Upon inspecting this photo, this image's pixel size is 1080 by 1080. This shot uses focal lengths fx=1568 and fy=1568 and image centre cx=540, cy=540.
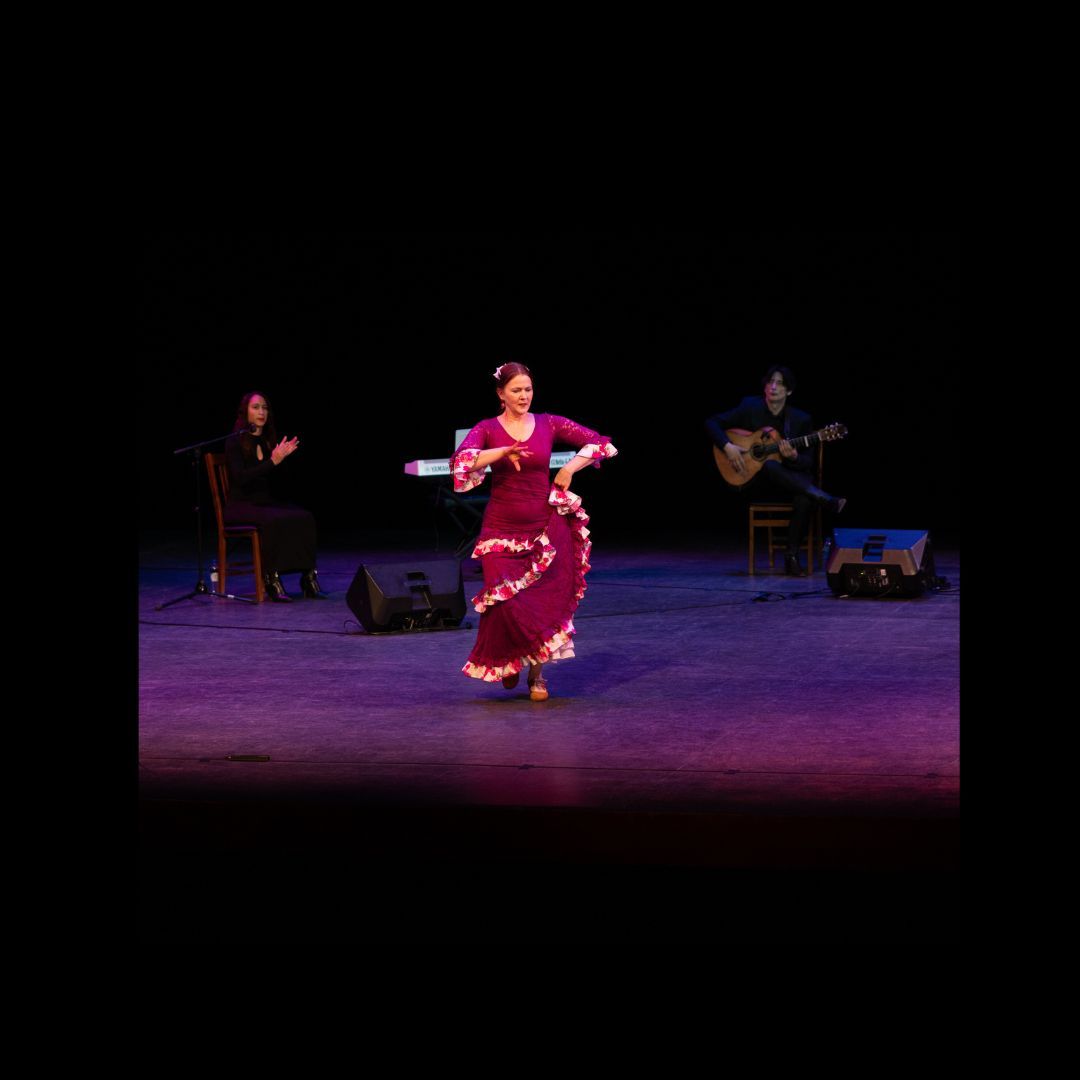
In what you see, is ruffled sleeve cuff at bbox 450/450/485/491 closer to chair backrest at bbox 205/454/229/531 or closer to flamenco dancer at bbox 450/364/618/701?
flamenco dancer at bbox 450/364/618/701

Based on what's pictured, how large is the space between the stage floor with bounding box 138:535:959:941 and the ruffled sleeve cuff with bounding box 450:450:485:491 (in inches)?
31.8

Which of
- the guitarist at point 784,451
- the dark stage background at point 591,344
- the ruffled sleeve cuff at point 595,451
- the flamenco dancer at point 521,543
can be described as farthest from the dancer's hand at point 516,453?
the dark stage background at point 591,344

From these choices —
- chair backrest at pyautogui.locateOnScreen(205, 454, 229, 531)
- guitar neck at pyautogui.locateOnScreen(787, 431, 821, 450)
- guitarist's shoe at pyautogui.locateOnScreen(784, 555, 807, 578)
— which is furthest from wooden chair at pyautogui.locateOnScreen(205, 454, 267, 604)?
guitar neck at pyautogui.locateOnScreen(787, 431, 821, 450)

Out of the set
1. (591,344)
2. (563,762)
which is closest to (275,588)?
(563,762)

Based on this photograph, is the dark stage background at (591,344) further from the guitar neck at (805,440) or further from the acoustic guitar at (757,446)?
the guitar neck at (805,440)

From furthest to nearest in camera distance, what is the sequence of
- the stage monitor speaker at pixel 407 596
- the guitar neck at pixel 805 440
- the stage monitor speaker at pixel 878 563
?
the guitar neck at pixel 805 440, the stage monitor speaker at pixel 878 563, the stage monitor speaker at pixel 407 596

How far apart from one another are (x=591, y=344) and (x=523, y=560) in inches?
271

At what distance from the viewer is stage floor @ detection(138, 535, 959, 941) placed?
405 cm

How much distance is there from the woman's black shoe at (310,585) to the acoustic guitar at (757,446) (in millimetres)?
2697

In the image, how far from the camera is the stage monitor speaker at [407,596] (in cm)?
732

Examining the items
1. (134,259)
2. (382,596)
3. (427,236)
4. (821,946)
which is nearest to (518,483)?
(382,596)

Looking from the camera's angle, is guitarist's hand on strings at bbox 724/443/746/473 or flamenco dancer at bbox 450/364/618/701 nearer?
flamenco dancer at bbox 450/364/618/701

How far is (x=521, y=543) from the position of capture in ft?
18.7

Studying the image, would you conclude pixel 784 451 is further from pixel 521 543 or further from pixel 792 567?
pixel 521 543
